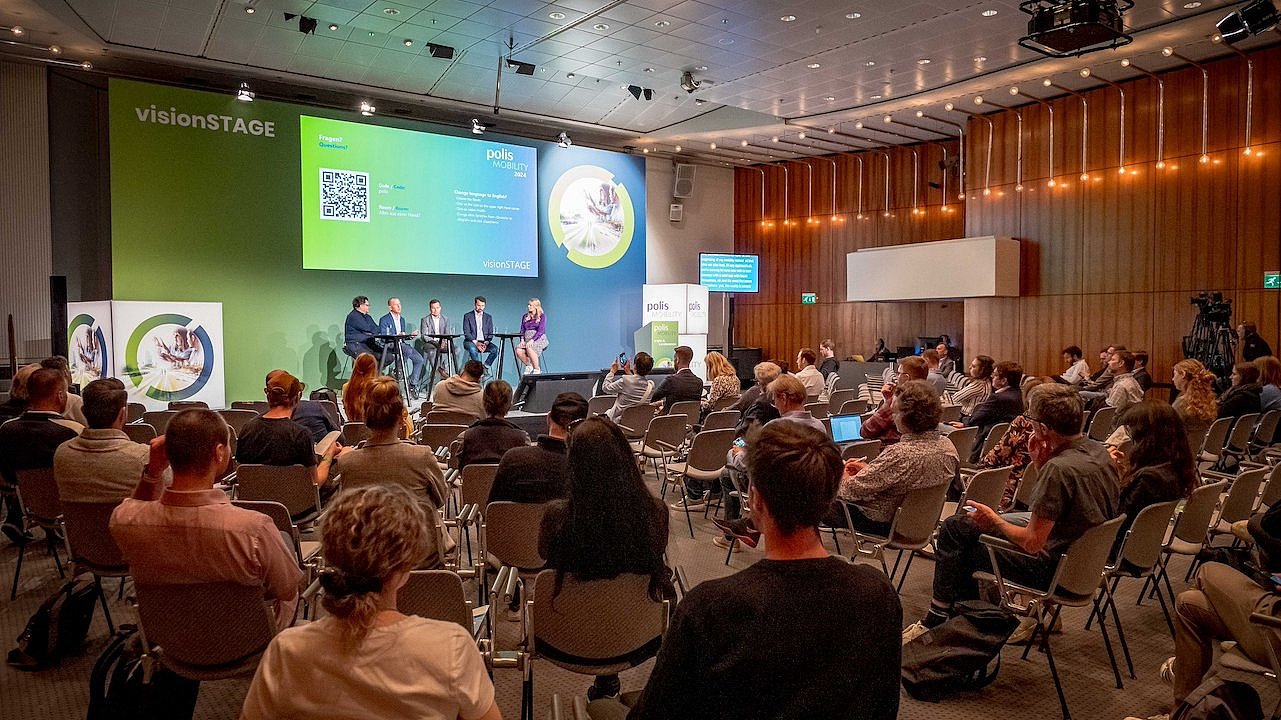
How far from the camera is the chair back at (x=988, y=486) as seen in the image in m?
4.31

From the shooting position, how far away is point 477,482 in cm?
433

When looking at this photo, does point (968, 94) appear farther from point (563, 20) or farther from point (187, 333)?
point (187, 333)

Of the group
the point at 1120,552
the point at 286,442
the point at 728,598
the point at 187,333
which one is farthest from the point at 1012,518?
the point at 187,333

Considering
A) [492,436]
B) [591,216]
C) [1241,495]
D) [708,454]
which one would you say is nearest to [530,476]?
[492,436]

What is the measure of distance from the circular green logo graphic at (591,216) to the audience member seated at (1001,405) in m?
9.62

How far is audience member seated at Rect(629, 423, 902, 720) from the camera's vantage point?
4.88 ft

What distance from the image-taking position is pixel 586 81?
488 inches

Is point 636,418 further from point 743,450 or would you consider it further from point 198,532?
point 198,532

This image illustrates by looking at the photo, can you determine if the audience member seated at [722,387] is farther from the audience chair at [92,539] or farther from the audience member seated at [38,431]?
the audience chair at [92,539]

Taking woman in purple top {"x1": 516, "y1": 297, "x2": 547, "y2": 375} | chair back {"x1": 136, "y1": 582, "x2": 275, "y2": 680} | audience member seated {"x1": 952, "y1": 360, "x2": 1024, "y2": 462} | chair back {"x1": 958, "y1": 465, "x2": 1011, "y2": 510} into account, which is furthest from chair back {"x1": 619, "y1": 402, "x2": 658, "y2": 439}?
woman in purple top {"x1": 516, "y1": 297, "x2": 547, "y2": 375}

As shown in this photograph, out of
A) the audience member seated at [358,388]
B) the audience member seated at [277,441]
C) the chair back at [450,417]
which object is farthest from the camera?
the chair back at [450,417]

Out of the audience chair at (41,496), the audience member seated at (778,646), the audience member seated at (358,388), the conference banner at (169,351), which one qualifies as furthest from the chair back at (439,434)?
the conference banner at (169,351)

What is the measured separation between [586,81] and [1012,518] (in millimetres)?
10267

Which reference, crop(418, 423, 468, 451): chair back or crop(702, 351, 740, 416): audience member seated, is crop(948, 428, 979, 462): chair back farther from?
crop(418, 423, 468, 451): chair back
